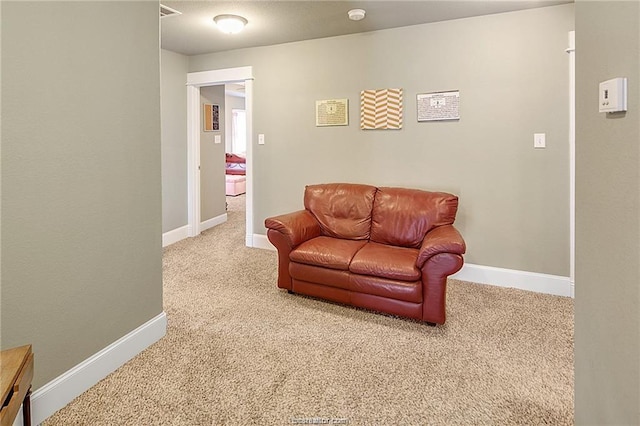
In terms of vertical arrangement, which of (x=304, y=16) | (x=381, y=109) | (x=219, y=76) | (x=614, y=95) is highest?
(x=304, y=16)

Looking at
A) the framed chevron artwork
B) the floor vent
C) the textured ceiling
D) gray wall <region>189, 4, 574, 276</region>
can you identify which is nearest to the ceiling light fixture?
the textured ceiling

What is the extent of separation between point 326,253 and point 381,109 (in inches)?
68.6

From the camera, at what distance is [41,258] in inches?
65.6

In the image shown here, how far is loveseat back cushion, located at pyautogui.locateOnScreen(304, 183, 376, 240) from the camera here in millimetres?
3418

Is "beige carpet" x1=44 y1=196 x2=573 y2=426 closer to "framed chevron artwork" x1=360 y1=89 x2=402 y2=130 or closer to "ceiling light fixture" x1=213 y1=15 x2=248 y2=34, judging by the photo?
"framed chevron artwork" x1=360 y1=89 x2=402 y2=130

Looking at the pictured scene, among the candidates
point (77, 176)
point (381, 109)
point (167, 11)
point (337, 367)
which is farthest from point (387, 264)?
point (167, 11)

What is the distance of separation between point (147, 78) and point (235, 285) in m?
1.91

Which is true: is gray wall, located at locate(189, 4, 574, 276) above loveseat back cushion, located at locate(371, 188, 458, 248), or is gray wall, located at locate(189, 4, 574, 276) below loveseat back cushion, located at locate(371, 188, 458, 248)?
above

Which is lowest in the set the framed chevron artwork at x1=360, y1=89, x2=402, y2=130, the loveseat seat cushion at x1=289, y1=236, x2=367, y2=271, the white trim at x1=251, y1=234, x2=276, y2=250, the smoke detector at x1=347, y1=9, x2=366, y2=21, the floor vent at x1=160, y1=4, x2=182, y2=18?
the white trim at x1=251, y1=234, x2=276, y2=250

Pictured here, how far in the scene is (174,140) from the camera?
194 inches

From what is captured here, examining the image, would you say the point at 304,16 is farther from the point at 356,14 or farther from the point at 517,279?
the point at 517,279

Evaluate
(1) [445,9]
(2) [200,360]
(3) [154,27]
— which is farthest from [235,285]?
(1) [445,9]

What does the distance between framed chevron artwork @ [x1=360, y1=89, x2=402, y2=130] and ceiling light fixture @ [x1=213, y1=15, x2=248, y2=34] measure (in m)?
1.35

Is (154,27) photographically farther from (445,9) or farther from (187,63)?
(187,63)
